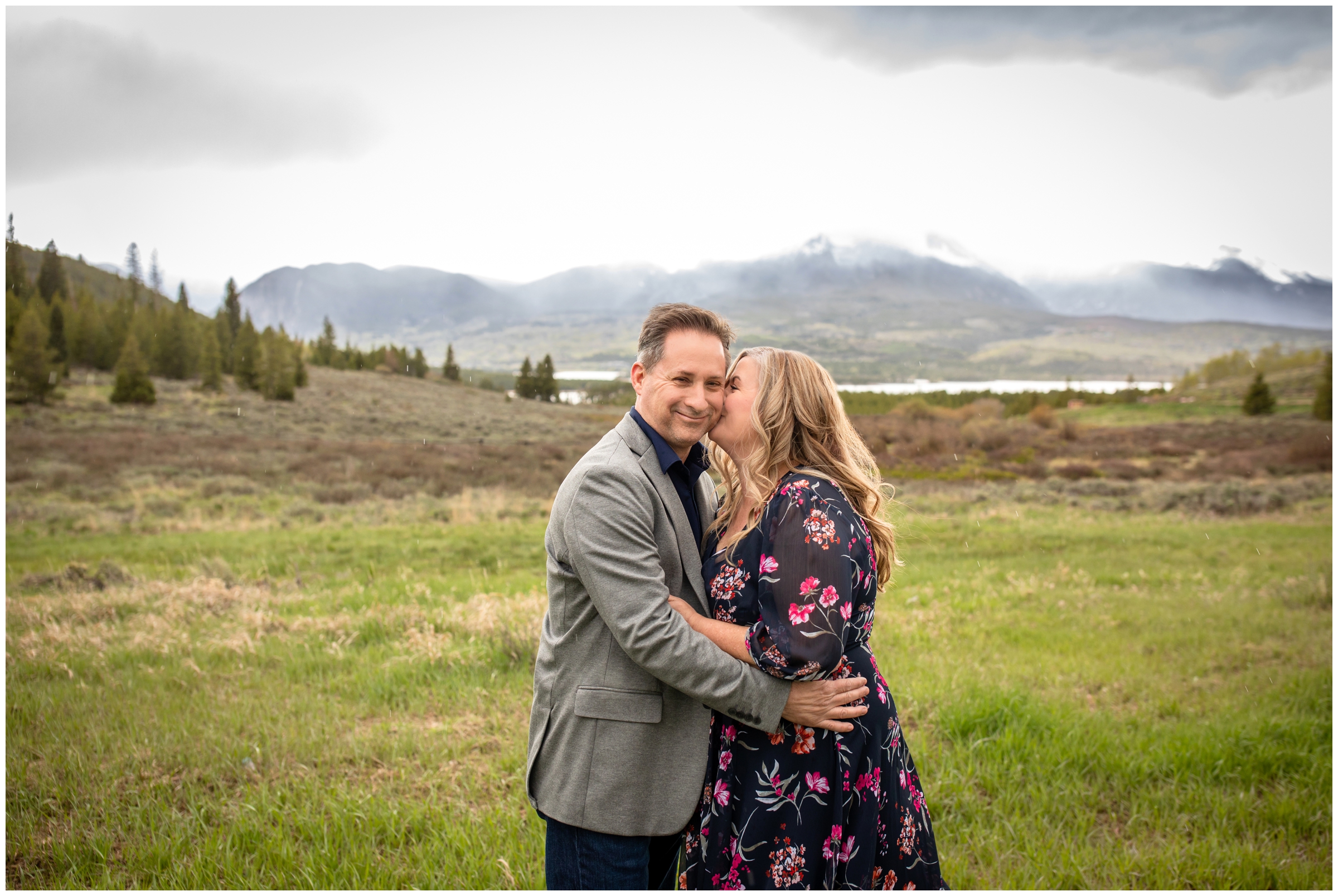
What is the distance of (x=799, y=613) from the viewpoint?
2.08 metres

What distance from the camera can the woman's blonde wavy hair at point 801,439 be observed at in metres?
2.31

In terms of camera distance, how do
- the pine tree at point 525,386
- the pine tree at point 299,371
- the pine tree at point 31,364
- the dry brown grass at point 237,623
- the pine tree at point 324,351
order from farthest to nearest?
1. the pine tree at point 324,351
2. the pine tree at point 525,386
3. the pine tree at point 299,371
4. the pine tree at point 31,364
5. the dry brown grass at point 237,623

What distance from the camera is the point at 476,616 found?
742cm

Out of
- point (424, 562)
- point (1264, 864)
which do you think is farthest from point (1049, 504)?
point (1264, 864)

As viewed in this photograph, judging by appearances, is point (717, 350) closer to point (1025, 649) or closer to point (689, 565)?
point (689, 565)

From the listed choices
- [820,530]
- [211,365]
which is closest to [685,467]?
[820,530]

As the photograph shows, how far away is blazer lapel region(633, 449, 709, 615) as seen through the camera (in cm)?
237

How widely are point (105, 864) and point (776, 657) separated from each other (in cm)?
387

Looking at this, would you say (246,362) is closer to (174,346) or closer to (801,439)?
(174,346)

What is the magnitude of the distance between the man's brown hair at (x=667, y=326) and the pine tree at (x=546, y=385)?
4729 cm

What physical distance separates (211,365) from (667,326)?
41.6 m

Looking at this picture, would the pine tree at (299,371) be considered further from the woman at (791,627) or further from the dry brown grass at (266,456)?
the woman at (791,627)

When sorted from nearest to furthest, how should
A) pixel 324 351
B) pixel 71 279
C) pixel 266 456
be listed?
pixel 266 456 → pixel 71 279 → pixel 324 351

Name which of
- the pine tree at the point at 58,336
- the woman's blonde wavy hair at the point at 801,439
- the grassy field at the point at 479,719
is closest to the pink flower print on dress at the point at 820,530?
the woman's blonde wavy hair at the point at 801,439
